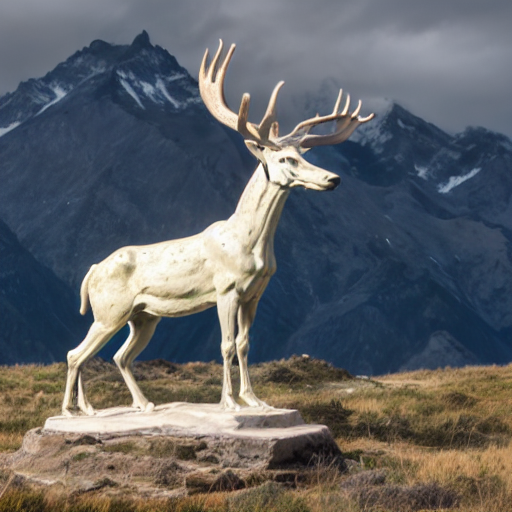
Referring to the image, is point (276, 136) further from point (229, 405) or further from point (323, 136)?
point (229, 405)

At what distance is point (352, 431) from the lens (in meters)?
15.4

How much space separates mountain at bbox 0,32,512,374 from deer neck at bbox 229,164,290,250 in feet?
125

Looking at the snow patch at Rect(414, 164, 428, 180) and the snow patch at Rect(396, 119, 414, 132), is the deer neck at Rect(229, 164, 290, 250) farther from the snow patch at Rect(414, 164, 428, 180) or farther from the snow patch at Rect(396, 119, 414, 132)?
the snow patch at Rect(396, 119, 414, 132)

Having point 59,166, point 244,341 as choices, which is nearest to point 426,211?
point 59,166

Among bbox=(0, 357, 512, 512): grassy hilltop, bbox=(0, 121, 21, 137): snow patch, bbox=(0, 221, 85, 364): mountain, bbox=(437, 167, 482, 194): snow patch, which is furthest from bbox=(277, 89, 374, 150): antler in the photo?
bbox=(437, 167, 482, 194): snow patch

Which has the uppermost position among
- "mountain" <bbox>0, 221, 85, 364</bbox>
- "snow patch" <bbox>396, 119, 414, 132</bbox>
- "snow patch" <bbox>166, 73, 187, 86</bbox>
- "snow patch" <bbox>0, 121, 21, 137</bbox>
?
"snow patch" <bbox>166, 73, 187, 86</bbox>

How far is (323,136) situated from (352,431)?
207 inches

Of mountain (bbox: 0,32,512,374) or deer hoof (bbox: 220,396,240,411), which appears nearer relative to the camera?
deer hoof (bbox: 220,396,240,411)

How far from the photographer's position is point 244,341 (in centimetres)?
1169

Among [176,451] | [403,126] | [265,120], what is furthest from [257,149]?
[403,126]

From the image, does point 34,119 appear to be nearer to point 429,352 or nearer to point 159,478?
point 429,352

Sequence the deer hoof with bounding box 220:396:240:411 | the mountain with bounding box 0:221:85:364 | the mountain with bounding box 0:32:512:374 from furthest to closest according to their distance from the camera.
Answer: the mountain with bounding box 0:32:512:374 < the mountain with bounding box 0:221:85:364 < the deer hoof with bounding box 220:396:240:411

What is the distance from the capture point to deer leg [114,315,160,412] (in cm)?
1226

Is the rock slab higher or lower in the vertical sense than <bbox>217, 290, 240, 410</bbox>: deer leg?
lower
